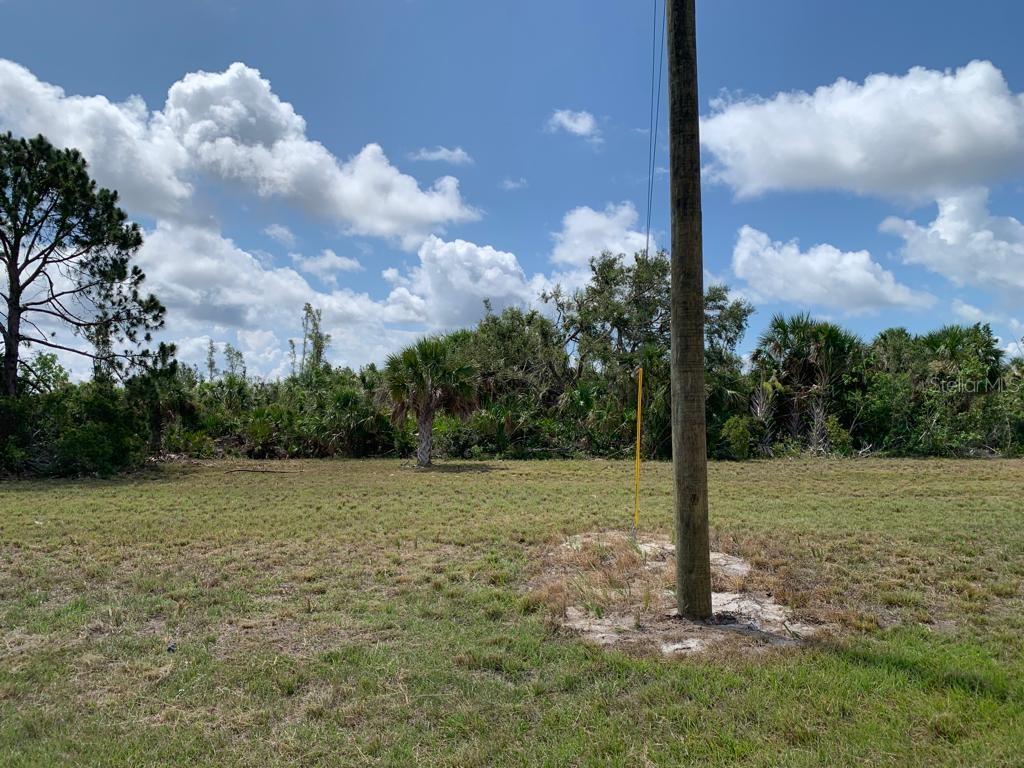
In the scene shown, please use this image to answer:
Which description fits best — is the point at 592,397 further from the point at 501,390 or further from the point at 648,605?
the point at 648,605

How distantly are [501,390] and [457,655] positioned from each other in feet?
67.9

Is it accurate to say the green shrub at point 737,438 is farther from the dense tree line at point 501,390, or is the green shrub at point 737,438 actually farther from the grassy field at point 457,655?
the grassy field at point 457,655

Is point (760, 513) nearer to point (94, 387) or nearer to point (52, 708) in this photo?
point (52, 708)

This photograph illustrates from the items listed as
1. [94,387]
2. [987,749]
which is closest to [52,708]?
[987,749]

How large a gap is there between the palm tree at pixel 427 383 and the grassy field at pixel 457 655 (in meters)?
8.92

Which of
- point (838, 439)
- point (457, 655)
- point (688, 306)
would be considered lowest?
point (457, 655)

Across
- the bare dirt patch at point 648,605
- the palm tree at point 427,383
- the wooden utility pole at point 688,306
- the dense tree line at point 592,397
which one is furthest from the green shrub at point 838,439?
the wooden utility pole at point 688,306

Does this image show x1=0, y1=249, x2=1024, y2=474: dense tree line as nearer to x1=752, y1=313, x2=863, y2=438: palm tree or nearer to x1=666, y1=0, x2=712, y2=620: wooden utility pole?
x1=752, y1=313, x2=863, y2=438: palm tree

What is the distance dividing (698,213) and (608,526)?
17.0ft

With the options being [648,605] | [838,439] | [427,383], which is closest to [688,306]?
[648,605]

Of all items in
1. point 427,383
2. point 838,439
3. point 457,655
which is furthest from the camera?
point 838,439

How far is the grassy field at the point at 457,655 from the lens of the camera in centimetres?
331

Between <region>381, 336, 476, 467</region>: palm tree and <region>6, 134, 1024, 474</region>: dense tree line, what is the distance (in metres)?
0.04

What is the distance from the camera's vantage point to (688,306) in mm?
4980
